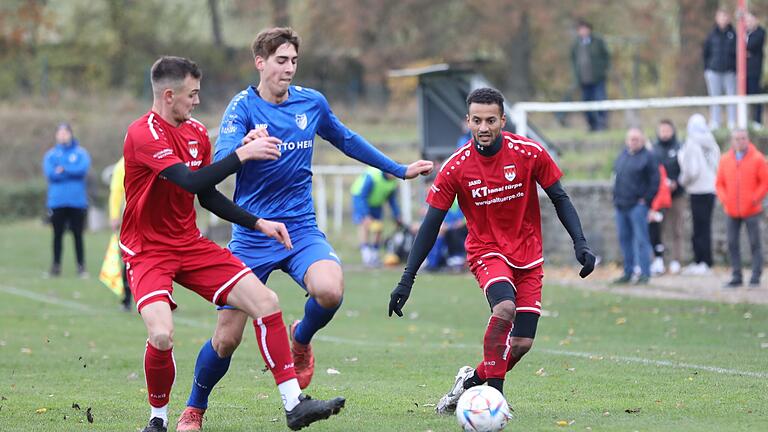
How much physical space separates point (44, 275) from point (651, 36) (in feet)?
69.3

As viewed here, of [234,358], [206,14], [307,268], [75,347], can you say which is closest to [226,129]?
[307,268]

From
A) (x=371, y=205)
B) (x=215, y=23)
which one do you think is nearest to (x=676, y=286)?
(x=371, y=205)

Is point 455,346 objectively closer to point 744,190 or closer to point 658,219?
point 744,190

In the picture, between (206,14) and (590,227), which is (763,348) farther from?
(206,14)

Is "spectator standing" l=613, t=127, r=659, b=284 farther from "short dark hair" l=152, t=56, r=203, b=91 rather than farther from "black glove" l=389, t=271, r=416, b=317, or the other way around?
"short dark hair" l=152, t=56, r=203, b=91

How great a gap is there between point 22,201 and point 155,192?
1128 inches

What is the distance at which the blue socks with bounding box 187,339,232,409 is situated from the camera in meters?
7.59

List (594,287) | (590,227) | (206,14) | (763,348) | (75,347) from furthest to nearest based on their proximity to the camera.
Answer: (206,14) < (590,227) < (594,287) < (75,347) < (763,348)

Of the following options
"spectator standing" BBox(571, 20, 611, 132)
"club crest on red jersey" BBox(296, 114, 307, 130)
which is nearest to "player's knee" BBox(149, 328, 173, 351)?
"club crest on red jersey" BBox(296, 114, 307, 130)

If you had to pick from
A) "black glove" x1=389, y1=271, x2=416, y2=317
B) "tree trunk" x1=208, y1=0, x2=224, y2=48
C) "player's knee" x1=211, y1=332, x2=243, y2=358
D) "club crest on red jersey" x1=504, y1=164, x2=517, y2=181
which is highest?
"tree trunk" x1=208, y1=0, x2=224, y2=48

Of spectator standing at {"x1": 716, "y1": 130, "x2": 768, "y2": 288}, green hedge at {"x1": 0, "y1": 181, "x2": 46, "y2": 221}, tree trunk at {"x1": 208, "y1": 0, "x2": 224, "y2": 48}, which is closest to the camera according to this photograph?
spectator standing at {"x1": 716, "y1": 130, "x2": 768, "y2": 288}

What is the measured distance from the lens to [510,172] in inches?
311

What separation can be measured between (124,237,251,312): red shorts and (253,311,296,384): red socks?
11.2 inches

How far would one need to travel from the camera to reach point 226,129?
768 cm
